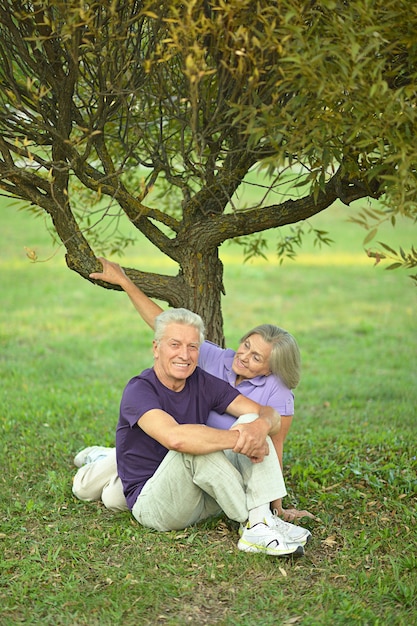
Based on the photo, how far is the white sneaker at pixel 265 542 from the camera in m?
4.15

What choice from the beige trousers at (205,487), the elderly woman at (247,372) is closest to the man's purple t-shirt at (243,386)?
the elderly woman at (247,372)

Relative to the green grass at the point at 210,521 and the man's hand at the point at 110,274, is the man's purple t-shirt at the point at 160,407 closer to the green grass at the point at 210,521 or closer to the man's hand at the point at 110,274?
the green grass at the point at 210,521

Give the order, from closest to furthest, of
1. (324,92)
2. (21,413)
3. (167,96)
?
1. (324,92)
2. (167,96)
3. (21,413)

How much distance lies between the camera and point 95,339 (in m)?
12.1

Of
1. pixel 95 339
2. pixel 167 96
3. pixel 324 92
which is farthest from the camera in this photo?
pixel 95 339

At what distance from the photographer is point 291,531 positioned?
428 centimetres

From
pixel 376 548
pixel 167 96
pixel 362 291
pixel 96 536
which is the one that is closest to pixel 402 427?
pixel 376 548

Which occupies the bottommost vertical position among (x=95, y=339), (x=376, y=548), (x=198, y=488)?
(x=376, y=548)

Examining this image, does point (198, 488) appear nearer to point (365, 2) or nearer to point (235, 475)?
point (235, 475)

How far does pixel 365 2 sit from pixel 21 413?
4.93 m

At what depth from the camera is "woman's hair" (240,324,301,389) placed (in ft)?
15.3

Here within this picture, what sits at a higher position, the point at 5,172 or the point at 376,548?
the point at 5,172

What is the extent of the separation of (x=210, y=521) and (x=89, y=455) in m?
1.26

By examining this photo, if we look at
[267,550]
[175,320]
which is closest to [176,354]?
[175,320]
